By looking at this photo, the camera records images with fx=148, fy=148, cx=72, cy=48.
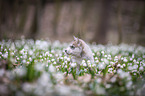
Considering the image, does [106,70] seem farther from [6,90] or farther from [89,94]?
[6,90]

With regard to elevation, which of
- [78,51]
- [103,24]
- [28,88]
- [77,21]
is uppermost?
[77,21]

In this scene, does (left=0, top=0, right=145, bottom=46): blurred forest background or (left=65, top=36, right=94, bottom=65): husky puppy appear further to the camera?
(left=0, top=0, right=145, bottom=46): blurred forest background

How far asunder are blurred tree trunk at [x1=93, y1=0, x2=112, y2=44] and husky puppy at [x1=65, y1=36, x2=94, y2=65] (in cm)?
791

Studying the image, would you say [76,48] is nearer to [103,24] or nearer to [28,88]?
[28,88]

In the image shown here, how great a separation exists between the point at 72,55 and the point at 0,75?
5.72ft

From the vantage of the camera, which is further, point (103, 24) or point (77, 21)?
point (77, 21)

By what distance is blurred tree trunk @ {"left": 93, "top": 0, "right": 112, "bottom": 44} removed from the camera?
11.4m

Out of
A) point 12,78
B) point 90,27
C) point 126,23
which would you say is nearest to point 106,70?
point 12,78

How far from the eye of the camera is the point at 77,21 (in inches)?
864

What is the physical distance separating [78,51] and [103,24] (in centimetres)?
→ 874

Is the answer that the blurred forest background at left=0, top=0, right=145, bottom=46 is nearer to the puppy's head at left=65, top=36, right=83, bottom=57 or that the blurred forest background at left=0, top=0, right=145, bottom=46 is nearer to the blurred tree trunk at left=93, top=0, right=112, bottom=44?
the blurred tree trunk at left=93, top=0, right=112, bottom=44

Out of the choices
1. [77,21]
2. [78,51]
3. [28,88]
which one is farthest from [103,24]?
[77,21]

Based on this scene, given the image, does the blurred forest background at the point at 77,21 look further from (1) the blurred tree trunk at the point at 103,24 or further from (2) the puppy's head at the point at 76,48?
(2) the puppy's head at the point at 76,48

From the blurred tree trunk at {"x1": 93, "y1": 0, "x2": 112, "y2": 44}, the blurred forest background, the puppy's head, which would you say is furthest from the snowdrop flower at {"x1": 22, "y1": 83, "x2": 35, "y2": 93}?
the blurred tree trunk at {"x1": 93, "y1": 0, "x2": 112, "y2": 44}
